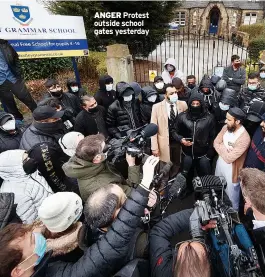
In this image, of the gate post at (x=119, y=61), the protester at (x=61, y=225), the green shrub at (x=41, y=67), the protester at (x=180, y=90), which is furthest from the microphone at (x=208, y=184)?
the green shrub at (x=41, y=67)

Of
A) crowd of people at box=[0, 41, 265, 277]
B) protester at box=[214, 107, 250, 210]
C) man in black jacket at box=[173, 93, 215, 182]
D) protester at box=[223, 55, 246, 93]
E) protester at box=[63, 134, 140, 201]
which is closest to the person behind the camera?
crowd of people at box=[0, 41, 265, 277]

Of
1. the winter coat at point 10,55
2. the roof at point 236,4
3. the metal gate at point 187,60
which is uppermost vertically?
the roof at point 236,4

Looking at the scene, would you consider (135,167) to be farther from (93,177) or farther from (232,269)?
(232,269)

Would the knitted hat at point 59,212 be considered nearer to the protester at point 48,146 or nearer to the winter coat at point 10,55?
the protester at point 48,146

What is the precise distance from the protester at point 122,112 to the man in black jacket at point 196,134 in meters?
0.81

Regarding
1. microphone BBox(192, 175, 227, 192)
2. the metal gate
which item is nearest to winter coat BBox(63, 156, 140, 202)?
microphone BBox(192, 175, 227, 192)

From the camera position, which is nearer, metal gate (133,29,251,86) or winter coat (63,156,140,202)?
winter coat (63,156,140,202)

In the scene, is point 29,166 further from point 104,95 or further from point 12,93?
point 12,93

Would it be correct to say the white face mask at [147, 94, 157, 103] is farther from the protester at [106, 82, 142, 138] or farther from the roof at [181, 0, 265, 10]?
the roof at [181, 0, 265, 10]

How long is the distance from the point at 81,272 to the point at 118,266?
0.26m

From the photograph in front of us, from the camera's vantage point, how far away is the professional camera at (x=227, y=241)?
54.5 inches

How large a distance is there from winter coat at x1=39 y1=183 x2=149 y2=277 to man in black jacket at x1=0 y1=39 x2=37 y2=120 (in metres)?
4.44

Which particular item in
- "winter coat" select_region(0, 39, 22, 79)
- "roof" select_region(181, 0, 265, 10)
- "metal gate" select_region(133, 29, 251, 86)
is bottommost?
"metal gate" select_region(133, 29, 251, 86)

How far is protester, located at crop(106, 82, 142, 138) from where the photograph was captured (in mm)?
3863
